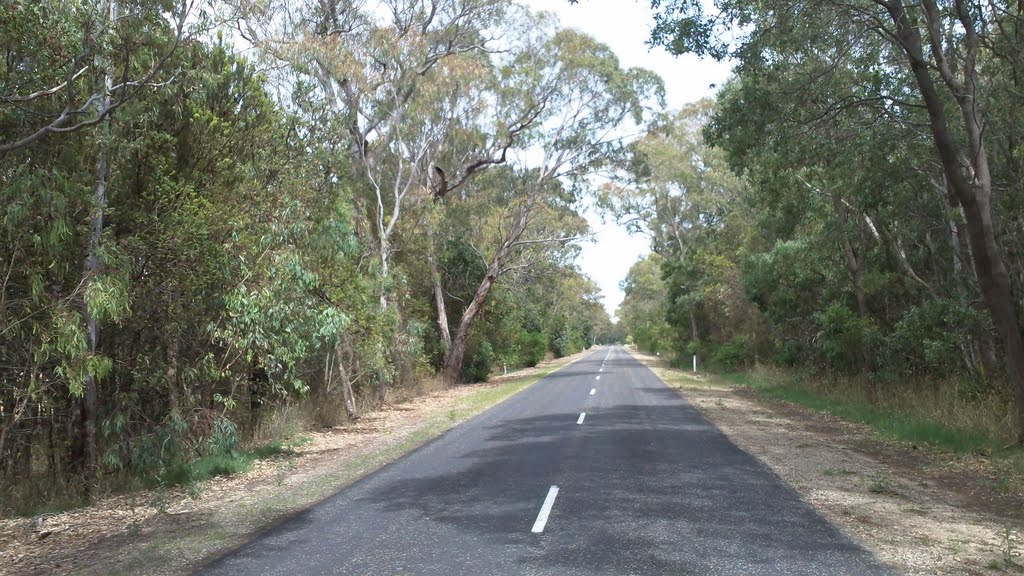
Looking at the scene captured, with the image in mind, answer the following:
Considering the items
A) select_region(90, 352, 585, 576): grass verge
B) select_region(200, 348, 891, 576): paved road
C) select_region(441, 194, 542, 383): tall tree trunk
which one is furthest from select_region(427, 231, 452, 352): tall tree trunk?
select_region(200, 348, 891, 576): paved road

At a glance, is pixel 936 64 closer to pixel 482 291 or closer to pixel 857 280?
pixel 857 280

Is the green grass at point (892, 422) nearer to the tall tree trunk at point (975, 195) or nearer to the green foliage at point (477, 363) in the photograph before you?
the tall tree trunk at point (975, 195)

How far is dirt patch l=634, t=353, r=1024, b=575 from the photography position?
20.6 ft

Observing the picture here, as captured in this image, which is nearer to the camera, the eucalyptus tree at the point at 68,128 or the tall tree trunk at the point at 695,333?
the eucalyptus tree at the point at 68,128

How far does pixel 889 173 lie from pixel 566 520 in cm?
1053

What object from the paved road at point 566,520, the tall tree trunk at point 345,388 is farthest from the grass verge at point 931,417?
the tall tree trunk at point 345,388

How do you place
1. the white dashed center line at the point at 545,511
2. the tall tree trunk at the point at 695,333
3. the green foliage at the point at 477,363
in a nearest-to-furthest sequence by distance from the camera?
the white dashed center line at the point at 545,511
the green foliage at the point at 477,363
the tall tree trunk at the point at 695,333

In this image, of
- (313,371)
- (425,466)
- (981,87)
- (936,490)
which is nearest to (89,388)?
(425,466)

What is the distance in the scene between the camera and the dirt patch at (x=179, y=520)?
683 centimetres

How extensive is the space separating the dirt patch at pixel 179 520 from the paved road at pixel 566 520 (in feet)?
1.67

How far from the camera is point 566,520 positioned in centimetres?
749

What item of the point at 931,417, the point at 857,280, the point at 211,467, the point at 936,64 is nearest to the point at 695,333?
the point at 857,280

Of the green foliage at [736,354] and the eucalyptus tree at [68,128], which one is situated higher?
the eucalyptus tree at [68,128]

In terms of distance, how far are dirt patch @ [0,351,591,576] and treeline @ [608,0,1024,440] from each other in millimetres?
8949
